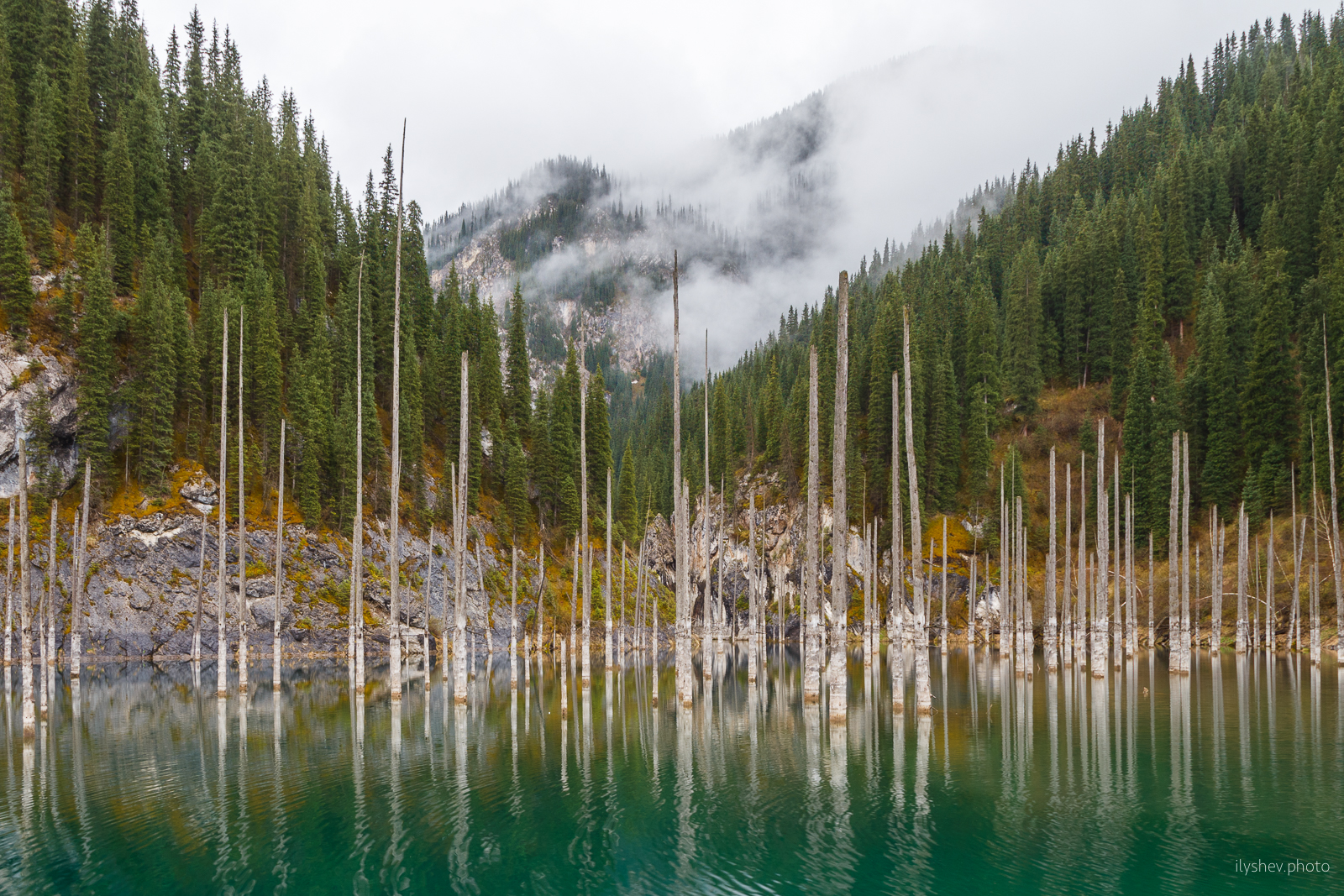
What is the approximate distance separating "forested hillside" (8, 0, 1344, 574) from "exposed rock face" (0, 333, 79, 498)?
1567mm

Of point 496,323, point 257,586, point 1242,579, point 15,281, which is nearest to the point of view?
point 1242,579

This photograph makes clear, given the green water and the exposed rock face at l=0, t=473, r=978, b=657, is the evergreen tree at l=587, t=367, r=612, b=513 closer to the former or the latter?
the exposed rock face at l=0, t=473, r=978, b=657

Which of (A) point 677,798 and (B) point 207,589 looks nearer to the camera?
(A) point 677,798

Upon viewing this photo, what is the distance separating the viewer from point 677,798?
20.0 metres

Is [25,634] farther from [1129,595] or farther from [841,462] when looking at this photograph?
[1129,595]

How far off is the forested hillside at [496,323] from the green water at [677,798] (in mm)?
30254

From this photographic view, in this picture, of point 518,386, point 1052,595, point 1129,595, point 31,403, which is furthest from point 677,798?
point 518,386

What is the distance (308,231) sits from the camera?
322 feet

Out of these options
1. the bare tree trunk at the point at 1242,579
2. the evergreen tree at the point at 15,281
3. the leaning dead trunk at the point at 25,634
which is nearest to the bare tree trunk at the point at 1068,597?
the bare tree trunk at the point at 1242,579

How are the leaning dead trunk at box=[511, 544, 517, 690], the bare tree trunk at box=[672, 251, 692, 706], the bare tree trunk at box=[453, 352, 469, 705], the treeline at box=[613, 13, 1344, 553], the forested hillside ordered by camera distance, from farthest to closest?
the treeline at box=[613, 13, 1344, 553]
the forested hillside
the leaning dead trunk at box=[511, 544, 517, 690]
the bare tree trunk at box=[453, 352, 469, 705]
the bare tree trunk at box=[672, 251, 692, 706]

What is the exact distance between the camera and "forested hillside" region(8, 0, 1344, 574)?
235ft

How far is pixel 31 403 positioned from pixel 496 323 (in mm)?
Result: 66648

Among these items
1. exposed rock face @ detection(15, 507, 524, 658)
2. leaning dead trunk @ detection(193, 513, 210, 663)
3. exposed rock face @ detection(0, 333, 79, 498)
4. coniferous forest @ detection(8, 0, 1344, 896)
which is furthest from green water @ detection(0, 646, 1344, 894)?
exposed rock face @ detection(0, 333, 79, 498)

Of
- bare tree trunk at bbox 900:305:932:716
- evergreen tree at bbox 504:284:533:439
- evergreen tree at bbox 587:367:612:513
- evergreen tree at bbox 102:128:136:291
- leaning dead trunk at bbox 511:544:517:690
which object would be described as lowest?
leaning dead trunk at bbox 511:544:517:690
